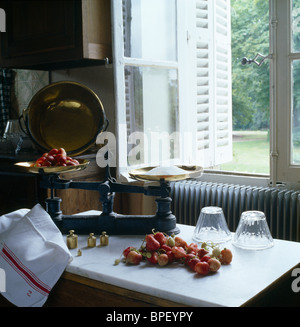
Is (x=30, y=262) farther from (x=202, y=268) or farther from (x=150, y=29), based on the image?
(x=150, y=29)

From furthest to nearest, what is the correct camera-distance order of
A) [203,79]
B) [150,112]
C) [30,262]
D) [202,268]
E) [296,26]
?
[203,79] → [150,112] → [296,26] → [30,262] → [202,268]

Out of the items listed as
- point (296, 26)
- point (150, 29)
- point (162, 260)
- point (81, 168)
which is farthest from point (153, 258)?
point (150, 29)

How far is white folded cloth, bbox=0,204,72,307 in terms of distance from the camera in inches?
55.8

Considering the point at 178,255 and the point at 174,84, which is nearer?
the point at 178,255

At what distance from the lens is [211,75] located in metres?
3.13

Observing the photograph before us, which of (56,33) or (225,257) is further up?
(56,33)

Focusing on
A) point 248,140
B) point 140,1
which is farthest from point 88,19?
point 248,140

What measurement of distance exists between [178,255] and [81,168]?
0.60m

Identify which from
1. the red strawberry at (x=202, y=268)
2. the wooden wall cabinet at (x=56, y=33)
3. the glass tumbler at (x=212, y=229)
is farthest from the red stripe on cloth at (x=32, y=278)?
the wooden wall cabinet at (x=56, y=33)

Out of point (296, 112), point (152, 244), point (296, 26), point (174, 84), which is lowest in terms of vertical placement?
point (152, 244)

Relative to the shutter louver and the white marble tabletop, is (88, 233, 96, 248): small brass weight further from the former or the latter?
the shutter louver

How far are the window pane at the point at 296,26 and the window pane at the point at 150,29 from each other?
2.63ft

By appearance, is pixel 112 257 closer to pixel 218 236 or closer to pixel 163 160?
pixel 218 236

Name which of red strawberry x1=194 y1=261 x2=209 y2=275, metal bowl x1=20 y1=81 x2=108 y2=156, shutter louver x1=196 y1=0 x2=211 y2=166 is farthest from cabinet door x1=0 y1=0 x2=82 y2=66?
red strawberry x1=194 y1=261 x2=209 y2=275
